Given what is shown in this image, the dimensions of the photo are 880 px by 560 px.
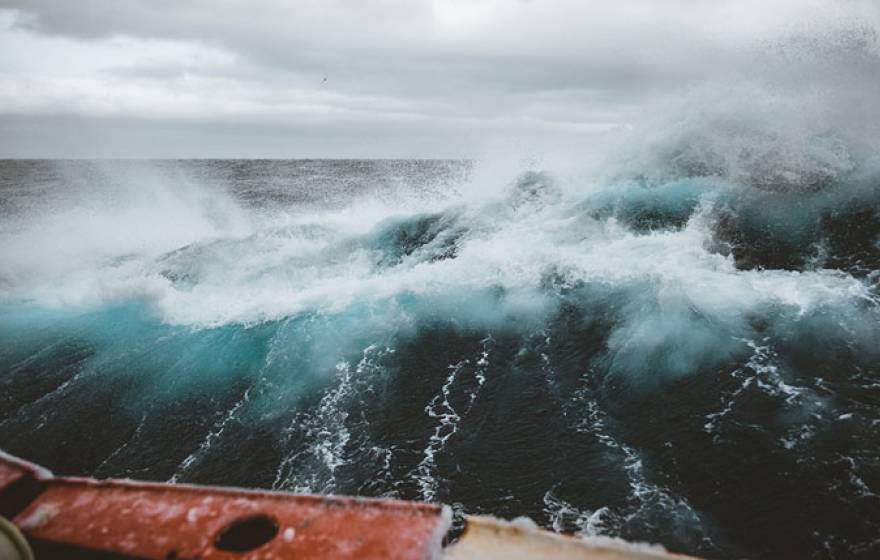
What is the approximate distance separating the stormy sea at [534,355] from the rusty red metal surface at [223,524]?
4.60 meters

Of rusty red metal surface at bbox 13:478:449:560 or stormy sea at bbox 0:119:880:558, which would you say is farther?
stormy sea at bbox 0:119:880:558

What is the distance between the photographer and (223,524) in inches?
86.6

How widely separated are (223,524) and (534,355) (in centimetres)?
861

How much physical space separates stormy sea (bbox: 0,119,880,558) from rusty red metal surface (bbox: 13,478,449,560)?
460 cm

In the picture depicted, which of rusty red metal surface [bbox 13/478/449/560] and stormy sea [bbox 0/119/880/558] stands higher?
rusty red metal surface [bbox 13/478/449/560]

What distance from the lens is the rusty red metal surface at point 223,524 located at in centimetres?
200

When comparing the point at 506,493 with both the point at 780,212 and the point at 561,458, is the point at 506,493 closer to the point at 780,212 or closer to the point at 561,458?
the point at 561,458

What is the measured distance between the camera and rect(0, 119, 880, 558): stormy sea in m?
6.55

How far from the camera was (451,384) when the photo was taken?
9578mm

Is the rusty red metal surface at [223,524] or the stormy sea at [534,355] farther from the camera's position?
the stormy sea at [534,355]

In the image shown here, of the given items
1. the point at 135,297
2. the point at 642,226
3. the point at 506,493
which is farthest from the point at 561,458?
the point at 135,297

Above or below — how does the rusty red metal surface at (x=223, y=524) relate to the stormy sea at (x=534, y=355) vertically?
above

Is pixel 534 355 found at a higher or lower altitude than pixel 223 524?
lower

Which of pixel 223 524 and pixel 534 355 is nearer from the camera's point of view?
pixel 223 524
